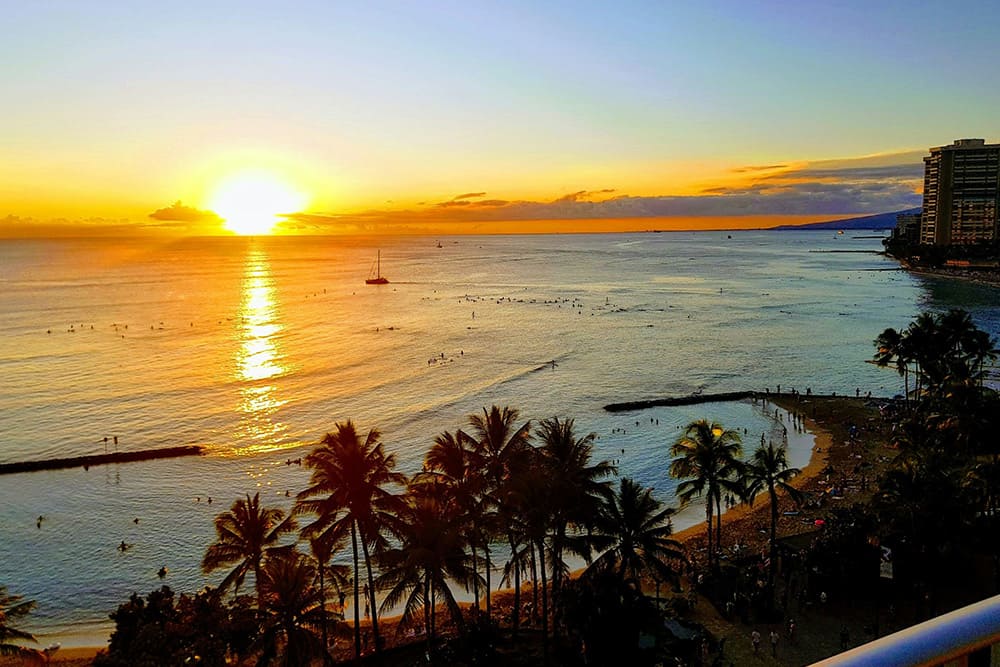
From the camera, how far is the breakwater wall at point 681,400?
63125 millimetres

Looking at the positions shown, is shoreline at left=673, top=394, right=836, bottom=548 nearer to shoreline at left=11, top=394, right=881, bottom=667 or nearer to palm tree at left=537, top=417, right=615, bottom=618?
shoreline at left=11, top=394, right=881, bottom=667

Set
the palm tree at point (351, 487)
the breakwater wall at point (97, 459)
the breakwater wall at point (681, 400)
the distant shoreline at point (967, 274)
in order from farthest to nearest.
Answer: the distant shoreline at point (967, 274) < the breakwater wall at point (681, 400) < the breakwater wall at point (97, 459) < the palm tree at point (351, 487)

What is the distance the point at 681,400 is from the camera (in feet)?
214

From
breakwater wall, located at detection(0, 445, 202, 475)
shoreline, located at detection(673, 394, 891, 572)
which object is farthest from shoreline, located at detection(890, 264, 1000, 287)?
breakwater wall, located at detection(0, 445, 202, 475)

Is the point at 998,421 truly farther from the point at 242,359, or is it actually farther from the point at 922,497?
the point at 242,359

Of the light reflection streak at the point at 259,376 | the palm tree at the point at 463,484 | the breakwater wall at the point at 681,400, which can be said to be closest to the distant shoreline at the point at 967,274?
the breakwater wall at the point at 681,400

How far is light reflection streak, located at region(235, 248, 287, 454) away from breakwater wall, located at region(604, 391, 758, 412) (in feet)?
93.8

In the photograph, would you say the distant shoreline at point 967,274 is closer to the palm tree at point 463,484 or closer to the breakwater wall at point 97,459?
the breakwater wall at point 97,459

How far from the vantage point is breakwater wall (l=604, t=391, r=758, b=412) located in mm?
63125

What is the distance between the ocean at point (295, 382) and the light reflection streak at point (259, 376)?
322mm

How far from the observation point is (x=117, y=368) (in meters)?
76.2

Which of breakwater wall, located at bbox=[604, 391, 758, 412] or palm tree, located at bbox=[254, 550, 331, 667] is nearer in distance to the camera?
palm tree, located at bbox=[254, 550, 331, 667]

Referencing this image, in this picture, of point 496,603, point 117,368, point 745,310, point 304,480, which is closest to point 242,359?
point 117,368

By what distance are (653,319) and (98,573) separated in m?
90.5
